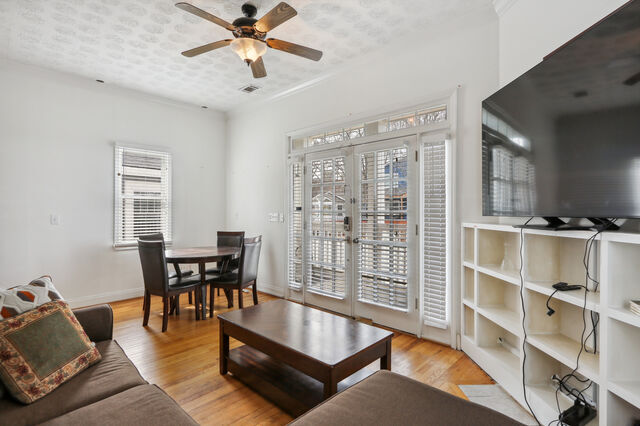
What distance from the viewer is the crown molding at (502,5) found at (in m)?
2.45

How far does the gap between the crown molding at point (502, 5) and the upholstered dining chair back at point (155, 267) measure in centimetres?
369

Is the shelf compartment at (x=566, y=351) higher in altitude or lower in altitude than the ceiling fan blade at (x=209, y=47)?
lower

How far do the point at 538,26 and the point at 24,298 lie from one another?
353 centimetres

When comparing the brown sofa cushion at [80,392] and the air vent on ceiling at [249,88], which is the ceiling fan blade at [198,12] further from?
the brown sofa cushion at [80,392]

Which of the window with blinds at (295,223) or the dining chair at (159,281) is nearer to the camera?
the dining chair at (159,281)

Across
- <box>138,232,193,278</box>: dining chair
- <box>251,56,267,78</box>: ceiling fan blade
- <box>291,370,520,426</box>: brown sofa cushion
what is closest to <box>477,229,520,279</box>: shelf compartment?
<box>291,370,520,426</box>: brown sofa cushion

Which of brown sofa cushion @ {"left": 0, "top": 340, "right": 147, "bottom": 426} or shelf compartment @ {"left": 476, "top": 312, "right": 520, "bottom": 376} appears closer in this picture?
brown sofa cushion @ {"left": 0, "top": 340, "right": 147, "bottom": 426}

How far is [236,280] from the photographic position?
382 centimetres

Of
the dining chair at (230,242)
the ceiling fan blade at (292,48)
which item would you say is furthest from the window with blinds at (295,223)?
the ceiling fan blade at (292,48)

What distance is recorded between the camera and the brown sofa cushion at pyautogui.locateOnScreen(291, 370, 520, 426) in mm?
1123

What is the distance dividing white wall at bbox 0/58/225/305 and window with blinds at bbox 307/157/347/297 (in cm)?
232

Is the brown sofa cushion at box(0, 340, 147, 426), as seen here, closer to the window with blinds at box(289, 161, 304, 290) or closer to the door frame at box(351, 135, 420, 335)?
the door frame at box(351, 135, 420, 335)

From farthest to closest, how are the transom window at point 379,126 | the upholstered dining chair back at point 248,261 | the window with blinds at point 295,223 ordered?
the window with blinds at point 295,223
the upholstered dining chair back at point 248,261
the transom window at point 379,126

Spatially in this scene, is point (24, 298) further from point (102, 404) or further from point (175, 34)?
point (175, 34)
